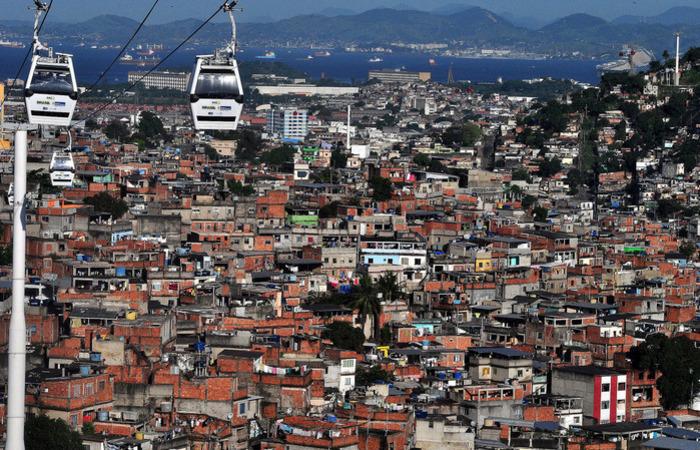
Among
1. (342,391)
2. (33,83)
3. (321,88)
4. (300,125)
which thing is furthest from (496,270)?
(321,88)

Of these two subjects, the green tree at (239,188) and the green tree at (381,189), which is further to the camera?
the green tree at (381,189)

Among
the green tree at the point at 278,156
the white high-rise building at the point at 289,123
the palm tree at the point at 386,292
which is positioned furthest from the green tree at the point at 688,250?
the white high-rise building at the point at 289,123

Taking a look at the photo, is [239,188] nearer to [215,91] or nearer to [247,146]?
[247,146]

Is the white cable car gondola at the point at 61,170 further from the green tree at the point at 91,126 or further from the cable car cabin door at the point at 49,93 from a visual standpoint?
the green tree at the point at 91,126

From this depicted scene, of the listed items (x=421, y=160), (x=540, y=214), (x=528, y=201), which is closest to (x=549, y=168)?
(x=421, y=160)

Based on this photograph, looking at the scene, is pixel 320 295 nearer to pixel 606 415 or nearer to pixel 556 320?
pixel 556 320

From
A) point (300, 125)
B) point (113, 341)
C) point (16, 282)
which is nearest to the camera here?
point (16, 282)

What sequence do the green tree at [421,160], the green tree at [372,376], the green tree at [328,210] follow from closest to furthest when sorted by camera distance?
the green tree at [372,376] → the green tree at [328,210] → the green tree at [421,160]
